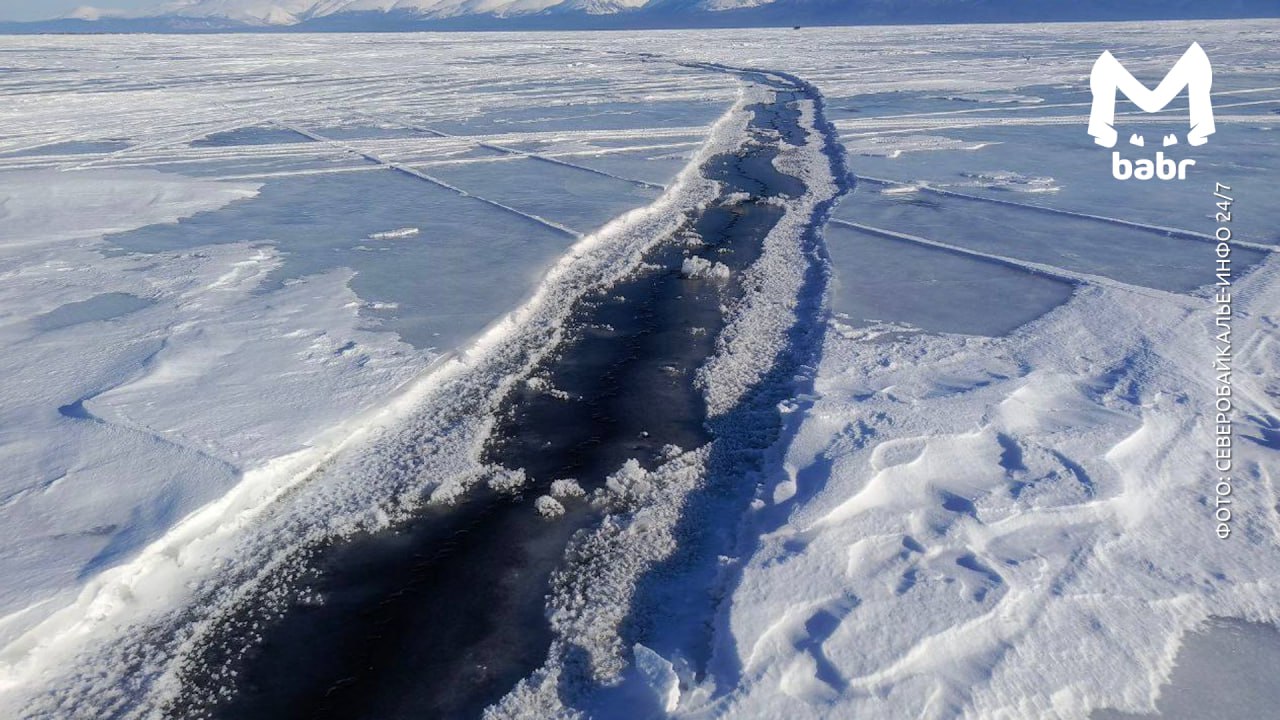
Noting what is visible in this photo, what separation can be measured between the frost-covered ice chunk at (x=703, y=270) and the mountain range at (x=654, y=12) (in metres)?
71.2

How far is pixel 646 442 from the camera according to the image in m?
4.62

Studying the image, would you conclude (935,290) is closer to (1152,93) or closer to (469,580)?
(469,580)

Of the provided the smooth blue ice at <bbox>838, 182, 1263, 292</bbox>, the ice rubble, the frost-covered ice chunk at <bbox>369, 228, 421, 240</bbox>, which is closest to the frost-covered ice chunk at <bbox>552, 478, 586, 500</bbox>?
the ice rubble

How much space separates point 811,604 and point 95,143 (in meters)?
15.2

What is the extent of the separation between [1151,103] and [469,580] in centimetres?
1705

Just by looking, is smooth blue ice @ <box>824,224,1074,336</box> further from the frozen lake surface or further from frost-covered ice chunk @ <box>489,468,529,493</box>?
frost-covered ice chunk @ <box>489,468,529,493</box>

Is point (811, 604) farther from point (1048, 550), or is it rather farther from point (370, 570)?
point (370, 570)

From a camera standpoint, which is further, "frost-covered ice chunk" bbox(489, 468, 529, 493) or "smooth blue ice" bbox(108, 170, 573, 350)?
"smooth blue ice" bbox(108, 170, 573, 350)

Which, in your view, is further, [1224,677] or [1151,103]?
[1151,103]

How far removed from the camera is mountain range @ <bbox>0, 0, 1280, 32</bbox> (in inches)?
2670

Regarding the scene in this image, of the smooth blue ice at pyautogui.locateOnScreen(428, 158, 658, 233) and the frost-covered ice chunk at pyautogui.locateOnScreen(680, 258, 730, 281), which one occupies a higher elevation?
the smooth blue ice at pyautogui.locateOnScreen(428, 158, 658, 233)

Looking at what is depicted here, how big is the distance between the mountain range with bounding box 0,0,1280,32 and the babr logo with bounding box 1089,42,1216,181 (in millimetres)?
50720

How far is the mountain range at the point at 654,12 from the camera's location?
222ft

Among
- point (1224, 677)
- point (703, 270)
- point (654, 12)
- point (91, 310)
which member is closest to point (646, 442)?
point (1224, 677)
